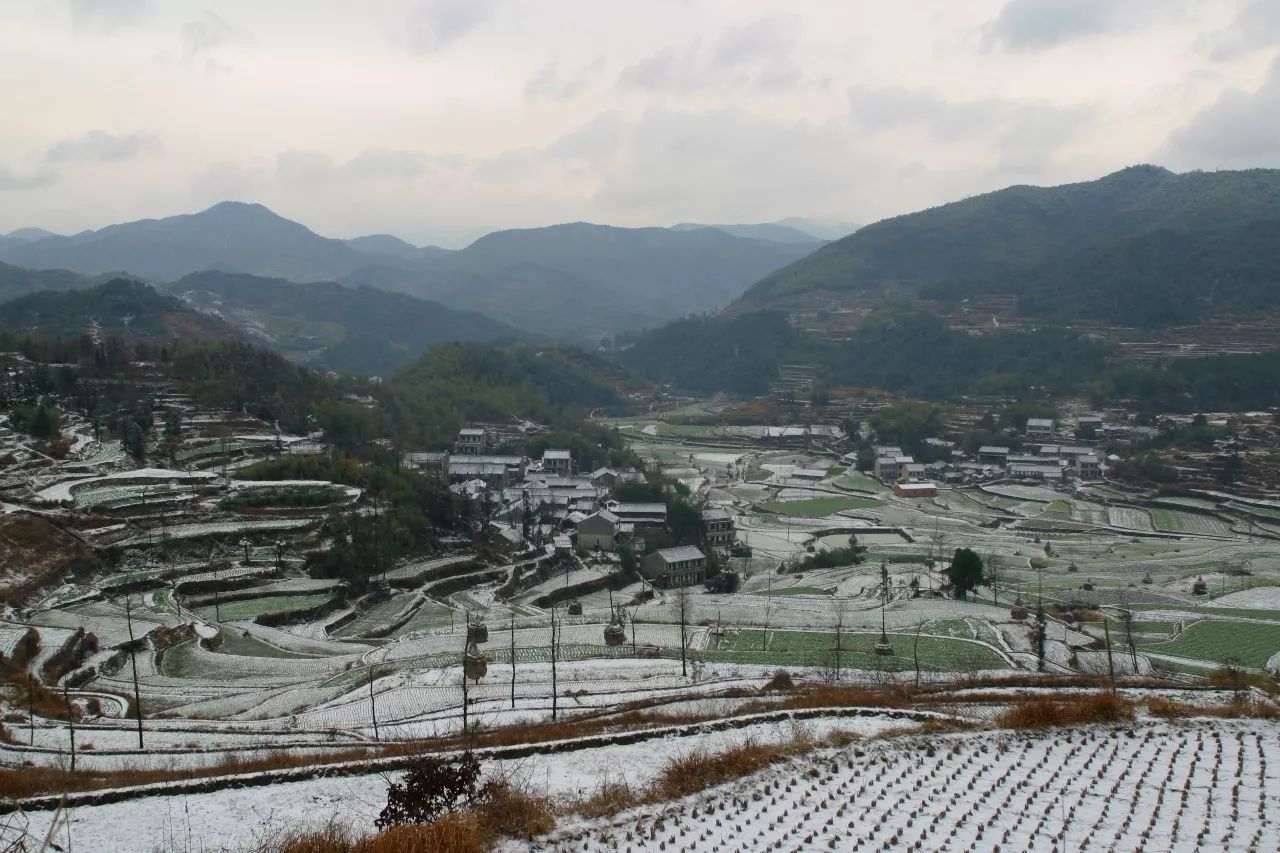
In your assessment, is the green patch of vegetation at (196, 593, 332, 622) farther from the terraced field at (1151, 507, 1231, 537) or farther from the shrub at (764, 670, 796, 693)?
the terraced field at (1151, 507, 1231, 537)

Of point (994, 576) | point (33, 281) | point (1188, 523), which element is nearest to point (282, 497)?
point (994, 576)

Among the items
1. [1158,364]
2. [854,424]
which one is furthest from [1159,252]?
[854,424]

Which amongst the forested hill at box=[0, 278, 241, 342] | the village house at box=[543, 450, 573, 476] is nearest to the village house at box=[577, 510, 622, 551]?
the village house at box=[543, 450, 573, 476]

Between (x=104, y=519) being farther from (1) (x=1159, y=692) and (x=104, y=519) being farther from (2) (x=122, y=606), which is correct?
(1) (x=1159, y=692)

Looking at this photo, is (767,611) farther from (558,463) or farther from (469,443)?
(469,443)

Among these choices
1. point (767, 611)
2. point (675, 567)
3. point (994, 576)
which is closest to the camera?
point (767, 611)

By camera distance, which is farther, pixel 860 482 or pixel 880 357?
pixel 880 357

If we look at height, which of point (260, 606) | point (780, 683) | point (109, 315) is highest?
point (109, 315)
